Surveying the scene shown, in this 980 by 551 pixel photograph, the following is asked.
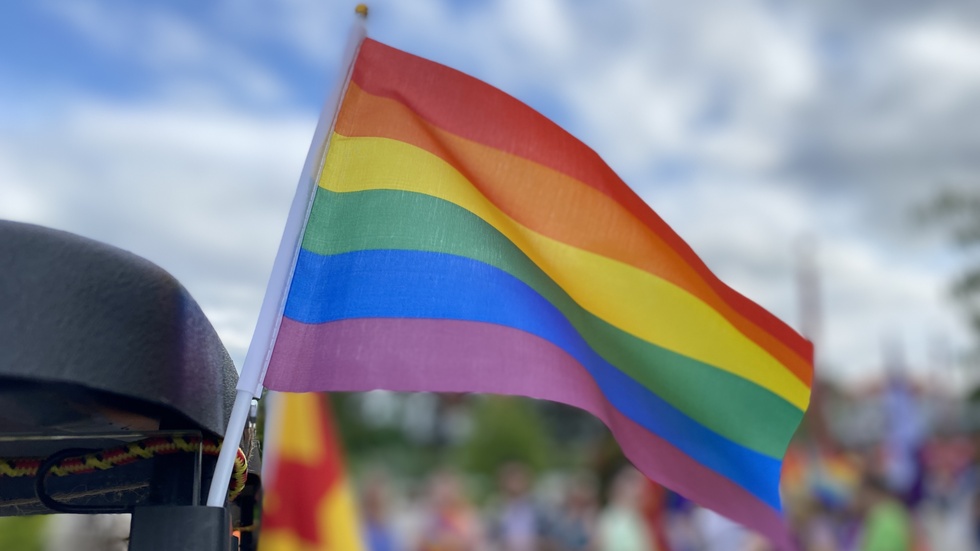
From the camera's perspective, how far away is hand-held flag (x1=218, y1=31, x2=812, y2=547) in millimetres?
2062

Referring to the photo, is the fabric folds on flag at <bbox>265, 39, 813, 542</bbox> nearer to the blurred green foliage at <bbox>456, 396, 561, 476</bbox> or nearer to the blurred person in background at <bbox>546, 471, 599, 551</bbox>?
the blurred person in background at <bbox>546, 471, 599, 551</bbox>

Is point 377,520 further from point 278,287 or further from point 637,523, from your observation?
point 278,287

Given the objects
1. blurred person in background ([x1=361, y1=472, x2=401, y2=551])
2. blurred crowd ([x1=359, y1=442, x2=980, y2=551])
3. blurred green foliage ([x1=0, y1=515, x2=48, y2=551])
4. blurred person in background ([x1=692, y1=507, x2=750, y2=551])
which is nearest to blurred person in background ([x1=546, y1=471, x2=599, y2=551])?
blurred crowd ([x1=359, y1=442, x2=980, y2=551])

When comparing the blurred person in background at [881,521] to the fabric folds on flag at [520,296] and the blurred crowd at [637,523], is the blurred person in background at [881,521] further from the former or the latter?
the fabric folds on flag at [520,296]

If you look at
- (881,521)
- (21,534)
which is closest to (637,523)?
(881,521)

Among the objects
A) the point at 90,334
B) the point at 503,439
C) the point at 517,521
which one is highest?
the point at 503,439

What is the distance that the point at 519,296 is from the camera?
223cm

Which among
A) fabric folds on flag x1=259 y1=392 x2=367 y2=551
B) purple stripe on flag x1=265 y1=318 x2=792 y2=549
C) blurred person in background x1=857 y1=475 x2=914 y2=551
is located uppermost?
blurred person in background x1=857 y1=475 x2=914 y2=551

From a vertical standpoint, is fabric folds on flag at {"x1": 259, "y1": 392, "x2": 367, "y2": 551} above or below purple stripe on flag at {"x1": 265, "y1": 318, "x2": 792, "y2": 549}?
above

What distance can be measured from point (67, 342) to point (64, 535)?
131 cm

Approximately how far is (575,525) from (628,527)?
20.7 inches

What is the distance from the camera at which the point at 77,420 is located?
1.45 m

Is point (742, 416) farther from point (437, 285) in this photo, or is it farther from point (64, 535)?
point (64, 535)

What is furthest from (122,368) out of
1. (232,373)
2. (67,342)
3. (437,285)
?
(437,285)
